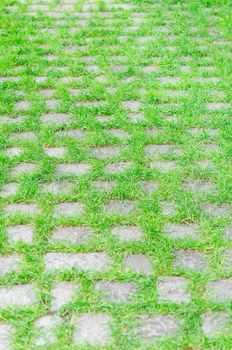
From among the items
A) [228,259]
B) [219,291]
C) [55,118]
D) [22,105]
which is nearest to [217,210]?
[228,259]

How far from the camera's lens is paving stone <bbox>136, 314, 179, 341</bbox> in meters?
2.52

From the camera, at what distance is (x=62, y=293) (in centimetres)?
271

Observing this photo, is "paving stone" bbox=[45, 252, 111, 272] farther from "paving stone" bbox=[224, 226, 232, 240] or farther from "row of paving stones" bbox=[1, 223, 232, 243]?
"paving stone" bbox=[224, 226, 232, 240]

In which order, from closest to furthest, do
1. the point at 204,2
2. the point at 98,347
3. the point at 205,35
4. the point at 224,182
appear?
the point at 98,347 → the point at 224,182 → the point at 205,35 → the point at 204,2

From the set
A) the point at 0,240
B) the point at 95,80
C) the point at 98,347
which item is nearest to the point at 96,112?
the point at 95,80

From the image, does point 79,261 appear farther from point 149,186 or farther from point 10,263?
point 149,186

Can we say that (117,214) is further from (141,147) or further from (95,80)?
(95,80)

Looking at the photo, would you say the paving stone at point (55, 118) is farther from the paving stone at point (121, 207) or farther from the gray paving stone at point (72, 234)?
the gray paving stone at point (72, 234)

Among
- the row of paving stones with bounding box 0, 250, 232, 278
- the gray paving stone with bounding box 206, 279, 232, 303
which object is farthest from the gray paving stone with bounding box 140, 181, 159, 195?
the gray paving stone with bounding box 206, 279, 232, 303

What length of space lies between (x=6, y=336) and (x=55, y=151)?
1.48 metres

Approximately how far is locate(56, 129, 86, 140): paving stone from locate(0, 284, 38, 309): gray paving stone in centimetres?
135

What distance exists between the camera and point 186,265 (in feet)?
9.41

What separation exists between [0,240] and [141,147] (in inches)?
44.6

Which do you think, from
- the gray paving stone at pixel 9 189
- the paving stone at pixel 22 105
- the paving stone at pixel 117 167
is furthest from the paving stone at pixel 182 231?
the paving stone at pixel 22 105
